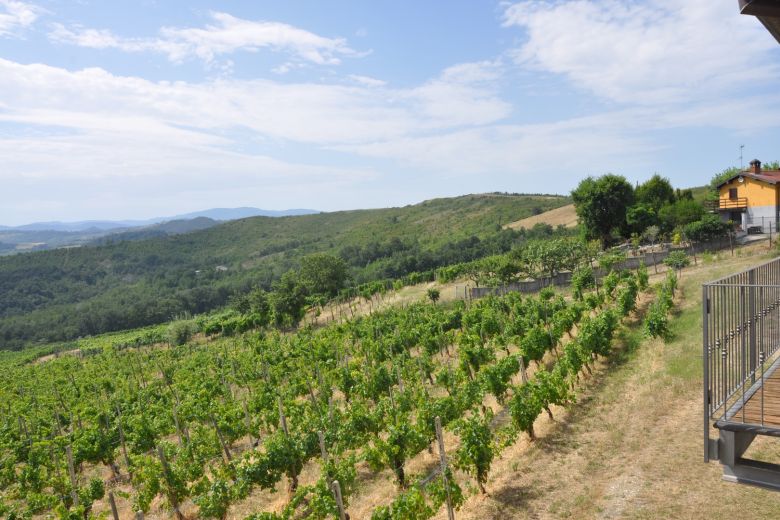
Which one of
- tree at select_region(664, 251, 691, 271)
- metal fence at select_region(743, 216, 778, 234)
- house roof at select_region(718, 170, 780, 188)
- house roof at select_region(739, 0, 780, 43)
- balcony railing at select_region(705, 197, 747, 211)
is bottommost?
tree at select_region(664, 251, 691, 271)

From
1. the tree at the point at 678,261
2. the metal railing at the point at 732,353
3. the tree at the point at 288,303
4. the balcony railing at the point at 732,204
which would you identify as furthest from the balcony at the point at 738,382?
the tree at the point at 288,303

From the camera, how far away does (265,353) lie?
3089 cm

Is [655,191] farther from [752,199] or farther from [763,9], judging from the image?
[763,9]

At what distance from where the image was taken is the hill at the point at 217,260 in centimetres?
8538

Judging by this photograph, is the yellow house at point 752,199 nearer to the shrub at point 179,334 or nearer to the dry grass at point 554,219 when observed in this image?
the dry grass at point 554,219

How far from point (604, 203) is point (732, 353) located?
42644mm

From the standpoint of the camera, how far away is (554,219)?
85.1 meters

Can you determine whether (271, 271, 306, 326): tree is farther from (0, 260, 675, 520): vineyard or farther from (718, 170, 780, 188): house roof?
(718, 170, 780, 188): house roof

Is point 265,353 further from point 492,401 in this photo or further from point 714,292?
point 714,292

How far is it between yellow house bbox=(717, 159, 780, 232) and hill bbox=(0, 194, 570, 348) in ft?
109

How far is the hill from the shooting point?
280 feet

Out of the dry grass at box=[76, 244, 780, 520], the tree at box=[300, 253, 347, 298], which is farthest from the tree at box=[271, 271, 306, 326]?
the dry grass at box=[76, 244, 780, 520]

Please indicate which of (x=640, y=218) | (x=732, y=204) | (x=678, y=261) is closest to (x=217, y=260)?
(x=640, y=218)

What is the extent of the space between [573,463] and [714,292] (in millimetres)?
8581
